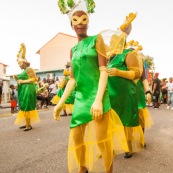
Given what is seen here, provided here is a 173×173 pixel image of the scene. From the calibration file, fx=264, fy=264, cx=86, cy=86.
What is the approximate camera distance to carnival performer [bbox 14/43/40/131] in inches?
279

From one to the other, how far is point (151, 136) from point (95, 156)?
12.0 ft

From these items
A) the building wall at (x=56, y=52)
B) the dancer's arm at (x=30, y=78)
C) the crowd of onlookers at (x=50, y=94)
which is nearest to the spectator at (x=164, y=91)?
the crowd of onlookers at (x=50, y=94)

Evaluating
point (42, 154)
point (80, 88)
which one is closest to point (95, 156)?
point (80, 88)

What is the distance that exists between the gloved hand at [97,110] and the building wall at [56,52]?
41606mm

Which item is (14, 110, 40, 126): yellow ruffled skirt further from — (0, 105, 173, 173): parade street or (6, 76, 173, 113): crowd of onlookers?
(6, 76, 173, 113): crowd of onlookers

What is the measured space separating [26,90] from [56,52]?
39.0 meters

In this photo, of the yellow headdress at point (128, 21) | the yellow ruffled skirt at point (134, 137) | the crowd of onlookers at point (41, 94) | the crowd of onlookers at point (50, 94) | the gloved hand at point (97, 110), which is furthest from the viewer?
the crowd of onlookers at point (50, 94)

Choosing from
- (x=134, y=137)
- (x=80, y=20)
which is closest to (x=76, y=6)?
(x=80, y=20)

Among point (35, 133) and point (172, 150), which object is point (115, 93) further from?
point (35, 133)

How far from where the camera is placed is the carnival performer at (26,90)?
23.3 ft

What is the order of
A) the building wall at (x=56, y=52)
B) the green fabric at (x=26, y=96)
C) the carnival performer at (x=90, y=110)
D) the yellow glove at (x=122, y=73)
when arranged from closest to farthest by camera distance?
1. the carnival performer at (x=90, y=110)
2. the yellow glove at (x=122, y=73)
3. the green fabric at (x=26, y=96)
4. the building wall at (x=56, y=52)

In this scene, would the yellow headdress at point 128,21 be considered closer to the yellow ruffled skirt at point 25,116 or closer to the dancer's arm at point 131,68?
the dancer's arm at point 131,68

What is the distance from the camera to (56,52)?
45.6 meters

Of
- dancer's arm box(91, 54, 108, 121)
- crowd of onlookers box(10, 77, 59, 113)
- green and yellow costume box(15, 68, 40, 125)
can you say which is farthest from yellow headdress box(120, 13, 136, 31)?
crowd of onlookers box(10, 77, 59, 113)
